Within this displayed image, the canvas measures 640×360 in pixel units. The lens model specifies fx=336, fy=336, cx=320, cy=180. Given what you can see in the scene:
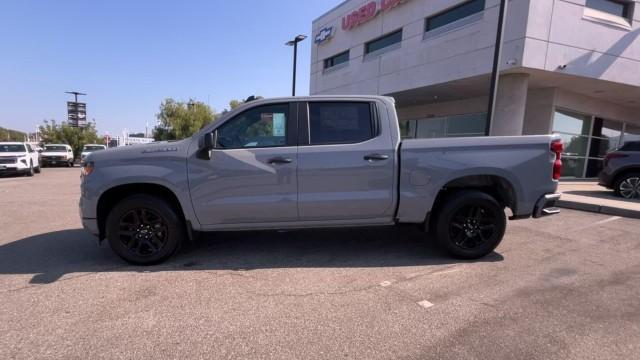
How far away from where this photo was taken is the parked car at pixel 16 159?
15.6 meters

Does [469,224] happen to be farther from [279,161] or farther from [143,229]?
[143,229]

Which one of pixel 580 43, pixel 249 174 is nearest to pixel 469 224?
pixel 249 174

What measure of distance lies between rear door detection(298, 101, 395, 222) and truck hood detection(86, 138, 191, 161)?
1441mm

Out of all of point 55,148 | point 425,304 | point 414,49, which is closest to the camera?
point 425,304

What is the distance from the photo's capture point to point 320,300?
3.17 m

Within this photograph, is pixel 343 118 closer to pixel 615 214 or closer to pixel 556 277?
pixel 556 277

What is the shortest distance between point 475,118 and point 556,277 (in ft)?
47.2

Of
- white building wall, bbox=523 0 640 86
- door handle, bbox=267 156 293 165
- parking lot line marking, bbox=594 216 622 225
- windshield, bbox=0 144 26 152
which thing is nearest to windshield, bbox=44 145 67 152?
windshield, bbox=0 144 26 152

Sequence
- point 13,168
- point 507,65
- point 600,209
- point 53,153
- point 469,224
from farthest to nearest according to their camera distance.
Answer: point 53,153 → point 13,168 → point 507,65 → point 600,209 → point 469,224

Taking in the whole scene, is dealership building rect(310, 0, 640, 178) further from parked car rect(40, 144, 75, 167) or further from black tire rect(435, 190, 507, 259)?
parked car rect(40, 144, 75, 167)

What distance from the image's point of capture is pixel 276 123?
4082 mm

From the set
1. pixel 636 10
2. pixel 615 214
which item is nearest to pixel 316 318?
pixel 615 214

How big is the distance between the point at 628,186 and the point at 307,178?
33.2 feet

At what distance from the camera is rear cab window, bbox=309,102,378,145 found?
4.05m
